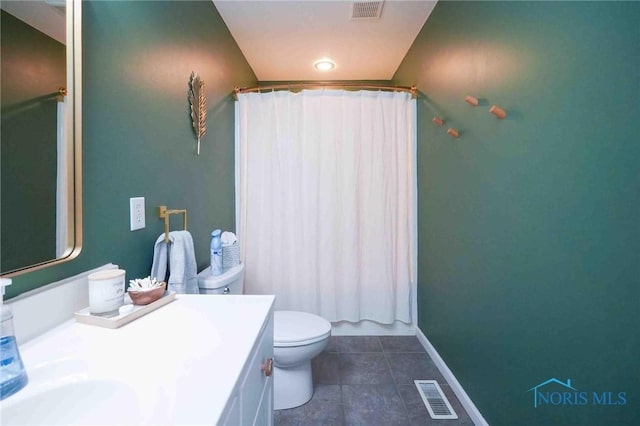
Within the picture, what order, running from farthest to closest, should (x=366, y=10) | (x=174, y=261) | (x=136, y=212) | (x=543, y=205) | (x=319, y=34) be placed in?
(x=319, y=34) < (x=366, y=10) < (x=174, y=261) < (x=136, y=212) < (x=543, y=205)

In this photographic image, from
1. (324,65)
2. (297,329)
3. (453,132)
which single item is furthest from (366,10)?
(297,329)

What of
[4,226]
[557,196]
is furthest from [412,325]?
[4,226]

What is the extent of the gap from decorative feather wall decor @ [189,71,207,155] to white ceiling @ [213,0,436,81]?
26.2 inches

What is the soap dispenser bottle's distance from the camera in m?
0.49

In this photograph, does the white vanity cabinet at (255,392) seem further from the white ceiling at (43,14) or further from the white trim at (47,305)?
the white ceiling at (43,14)

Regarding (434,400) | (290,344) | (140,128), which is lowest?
(434,400)

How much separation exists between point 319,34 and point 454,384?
2514mm

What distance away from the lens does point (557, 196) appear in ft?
2.89

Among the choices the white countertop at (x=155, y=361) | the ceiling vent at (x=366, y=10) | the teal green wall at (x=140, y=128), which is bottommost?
the white countertop at (x=155, y=361)

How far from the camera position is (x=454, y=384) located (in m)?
1.61

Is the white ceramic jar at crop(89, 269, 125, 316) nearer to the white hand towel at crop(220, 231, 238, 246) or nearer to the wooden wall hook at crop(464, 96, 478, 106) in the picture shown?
the white hand towel at crop(220, 231, 238, 246)

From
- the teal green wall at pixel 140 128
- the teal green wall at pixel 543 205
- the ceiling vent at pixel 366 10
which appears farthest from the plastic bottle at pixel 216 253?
the ceiling vent at pixel 366 10

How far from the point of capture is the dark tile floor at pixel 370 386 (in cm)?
144

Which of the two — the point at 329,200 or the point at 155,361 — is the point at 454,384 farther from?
the point at 155,361
